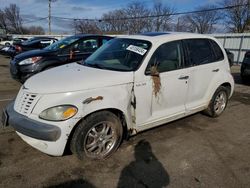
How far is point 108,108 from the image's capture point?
3.30 m

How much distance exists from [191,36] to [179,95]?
1.19m

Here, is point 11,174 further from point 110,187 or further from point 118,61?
point 118,61

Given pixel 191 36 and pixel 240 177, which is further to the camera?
pixel 191 36

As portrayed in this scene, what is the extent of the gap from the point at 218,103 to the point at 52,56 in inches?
190

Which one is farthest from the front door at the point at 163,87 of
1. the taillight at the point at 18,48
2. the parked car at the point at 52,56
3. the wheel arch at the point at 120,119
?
the taillight at the point at 18,48

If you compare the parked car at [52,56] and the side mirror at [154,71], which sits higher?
the side mirror at [154,71]

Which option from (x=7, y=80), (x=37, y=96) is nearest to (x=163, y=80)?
(x=37, y=96)

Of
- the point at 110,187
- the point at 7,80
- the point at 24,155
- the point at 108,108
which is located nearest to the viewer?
the point at 110,187

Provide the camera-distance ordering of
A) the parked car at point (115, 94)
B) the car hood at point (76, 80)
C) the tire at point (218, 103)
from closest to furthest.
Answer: the parked car at point (115, 94) → the car hood at point (76, 80) → the tire at point (218, 103)

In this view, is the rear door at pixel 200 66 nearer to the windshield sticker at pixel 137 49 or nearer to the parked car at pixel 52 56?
the windshield sticker at pixel 137 49

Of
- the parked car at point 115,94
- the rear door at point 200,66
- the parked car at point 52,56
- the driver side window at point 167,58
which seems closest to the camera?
the parked car at point 115,94

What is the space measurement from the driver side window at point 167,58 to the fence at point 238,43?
14734mm

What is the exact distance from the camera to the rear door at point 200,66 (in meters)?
4.35

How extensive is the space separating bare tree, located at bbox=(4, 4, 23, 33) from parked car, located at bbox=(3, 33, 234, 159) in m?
82.7
